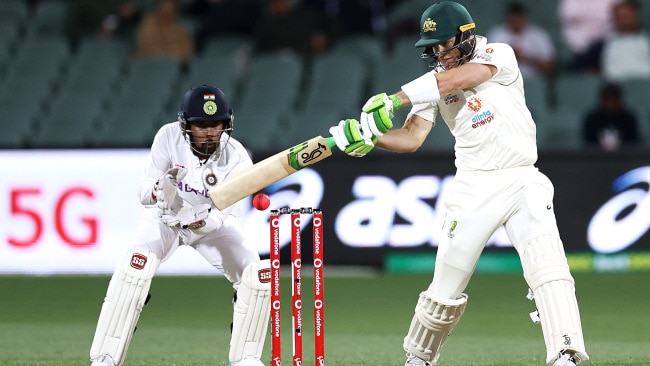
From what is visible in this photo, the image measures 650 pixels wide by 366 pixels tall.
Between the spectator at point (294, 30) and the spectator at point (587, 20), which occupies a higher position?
the spectator at point (587, 20)

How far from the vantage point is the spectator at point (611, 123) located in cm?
1120

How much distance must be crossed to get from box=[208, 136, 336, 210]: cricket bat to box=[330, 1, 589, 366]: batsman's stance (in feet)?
0.51

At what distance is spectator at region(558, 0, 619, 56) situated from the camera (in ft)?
40.2

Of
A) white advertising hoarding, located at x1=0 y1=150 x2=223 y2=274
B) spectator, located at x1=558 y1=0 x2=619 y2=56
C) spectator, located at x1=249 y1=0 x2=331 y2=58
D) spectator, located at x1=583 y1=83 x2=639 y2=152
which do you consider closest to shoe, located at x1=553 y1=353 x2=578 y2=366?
white advertising hoarding, located at x1=0 y1=150 x2=223 y2=274

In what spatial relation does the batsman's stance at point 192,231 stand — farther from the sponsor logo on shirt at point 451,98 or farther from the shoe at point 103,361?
the sponsor logo on shirt at point 451,98

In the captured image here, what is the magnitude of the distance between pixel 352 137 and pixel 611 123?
6.19 meters

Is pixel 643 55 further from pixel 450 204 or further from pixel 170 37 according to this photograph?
pixel 450 204

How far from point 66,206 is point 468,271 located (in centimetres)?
569

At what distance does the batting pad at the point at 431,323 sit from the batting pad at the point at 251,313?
739mm

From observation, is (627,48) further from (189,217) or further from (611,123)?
(189,217)

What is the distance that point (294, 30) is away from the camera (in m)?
12.6

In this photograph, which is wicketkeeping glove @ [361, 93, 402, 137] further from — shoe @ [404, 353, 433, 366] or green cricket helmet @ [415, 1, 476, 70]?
shoe @ [404, 353, 433, 366]

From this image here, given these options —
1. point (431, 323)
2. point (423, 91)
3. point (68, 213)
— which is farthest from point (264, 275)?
point (68, 213)

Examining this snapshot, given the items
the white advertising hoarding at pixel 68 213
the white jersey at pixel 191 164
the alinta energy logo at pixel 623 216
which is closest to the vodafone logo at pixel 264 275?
the white jersey at pixel 191 164
